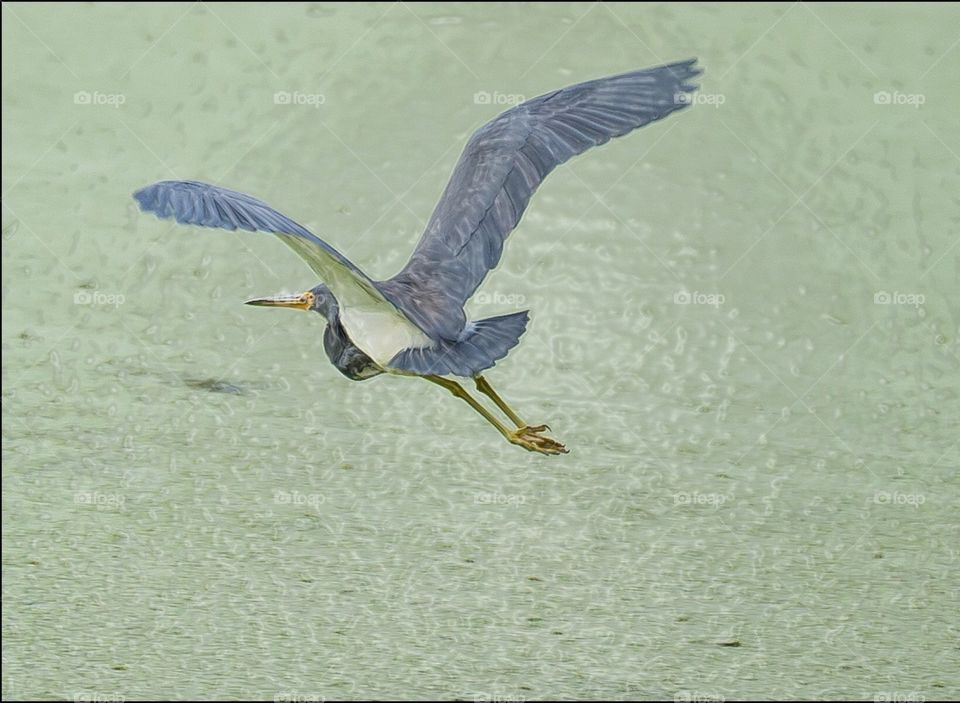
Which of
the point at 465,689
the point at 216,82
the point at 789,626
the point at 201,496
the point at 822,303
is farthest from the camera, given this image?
the point at 216,82

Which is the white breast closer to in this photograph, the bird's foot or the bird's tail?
the bird's tail

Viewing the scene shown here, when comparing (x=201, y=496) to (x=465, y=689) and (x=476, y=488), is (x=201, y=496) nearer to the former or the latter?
(x=476, y=488)

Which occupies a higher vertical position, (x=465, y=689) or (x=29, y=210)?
(x=29, y=210)

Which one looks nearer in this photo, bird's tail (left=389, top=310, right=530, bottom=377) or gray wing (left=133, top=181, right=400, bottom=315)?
gray wing (left=133, top=181, right=400, bottom=315)

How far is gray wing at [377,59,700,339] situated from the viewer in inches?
182

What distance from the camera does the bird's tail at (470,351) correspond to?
4355mm

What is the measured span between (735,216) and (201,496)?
8.15ft

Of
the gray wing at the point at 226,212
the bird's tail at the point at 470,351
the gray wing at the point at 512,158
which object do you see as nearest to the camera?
the gray wing at the point at 226,212

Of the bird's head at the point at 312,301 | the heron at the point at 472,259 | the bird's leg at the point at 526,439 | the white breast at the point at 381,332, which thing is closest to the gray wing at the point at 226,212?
the heron at the point at 472,259

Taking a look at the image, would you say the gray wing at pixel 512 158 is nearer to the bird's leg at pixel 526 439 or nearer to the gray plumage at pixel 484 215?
the gray plumage at pixel 484 215

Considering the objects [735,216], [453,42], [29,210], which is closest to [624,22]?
[453,42]

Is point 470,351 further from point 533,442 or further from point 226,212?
point 226,212

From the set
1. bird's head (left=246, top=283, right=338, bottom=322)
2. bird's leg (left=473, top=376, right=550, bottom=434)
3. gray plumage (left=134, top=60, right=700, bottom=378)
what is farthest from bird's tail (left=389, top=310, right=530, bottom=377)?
bird's leg (left=473, top=376, right=550, bottom=434)

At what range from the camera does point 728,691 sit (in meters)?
4.53
